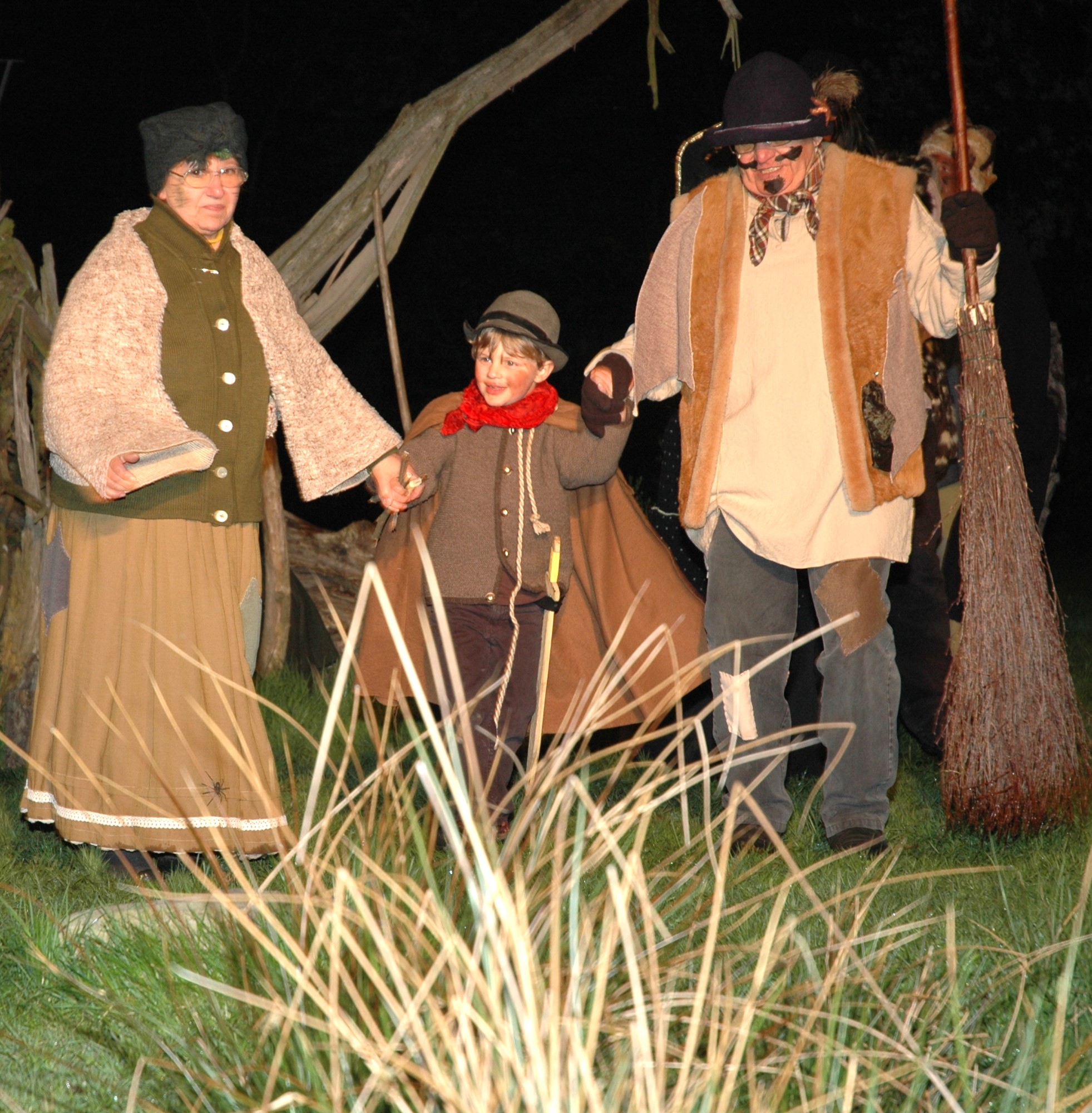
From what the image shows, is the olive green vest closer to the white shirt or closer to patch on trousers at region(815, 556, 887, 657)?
the white shirt

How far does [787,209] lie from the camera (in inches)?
150

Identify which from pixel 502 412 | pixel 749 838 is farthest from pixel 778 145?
pixel 749 838

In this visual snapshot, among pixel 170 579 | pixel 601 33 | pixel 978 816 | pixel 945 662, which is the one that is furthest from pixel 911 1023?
pixel 601 33

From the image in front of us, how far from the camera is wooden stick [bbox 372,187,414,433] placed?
16.3ft

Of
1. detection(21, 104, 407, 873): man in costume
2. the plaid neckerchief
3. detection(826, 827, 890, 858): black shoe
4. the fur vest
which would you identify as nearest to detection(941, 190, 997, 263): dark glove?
the fur vest

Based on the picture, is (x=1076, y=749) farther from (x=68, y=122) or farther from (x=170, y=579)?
(x=68, y=122)

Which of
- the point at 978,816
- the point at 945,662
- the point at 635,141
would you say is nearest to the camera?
the point at 978,816

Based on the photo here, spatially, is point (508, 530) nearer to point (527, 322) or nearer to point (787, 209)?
point (527, 322)

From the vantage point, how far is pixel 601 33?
239 inches

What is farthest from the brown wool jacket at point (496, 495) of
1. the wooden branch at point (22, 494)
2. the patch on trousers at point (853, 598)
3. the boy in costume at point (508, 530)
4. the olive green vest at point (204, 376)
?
the wooden branch at point (22, 494)

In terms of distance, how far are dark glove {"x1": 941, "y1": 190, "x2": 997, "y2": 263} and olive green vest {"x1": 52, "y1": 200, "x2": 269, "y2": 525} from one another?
1711 millimetres

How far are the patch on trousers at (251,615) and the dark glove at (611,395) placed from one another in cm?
98

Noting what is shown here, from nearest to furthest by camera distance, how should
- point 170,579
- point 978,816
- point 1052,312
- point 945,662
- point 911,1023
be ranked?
point 911,1023 → point 170,579 → point 978,816 → point 945,662 → point 1052,312

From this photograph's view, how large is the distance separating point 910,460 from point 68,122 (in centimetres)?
1275
